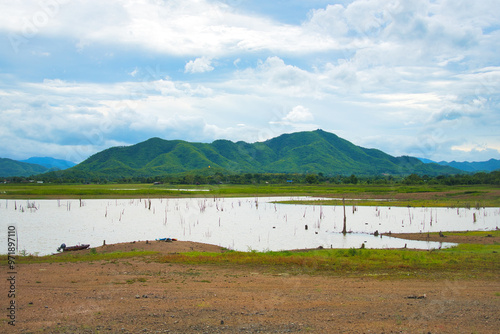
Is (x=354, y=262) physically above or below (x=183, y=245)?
above

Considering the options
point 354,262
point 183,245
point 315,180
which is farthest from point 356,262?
point 315,180

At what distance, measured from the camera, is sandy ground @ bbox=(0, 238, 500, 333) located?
806 centimetres


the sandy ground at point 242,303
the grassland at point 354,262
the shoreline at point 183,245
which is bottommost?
the shoreline at point 183,245

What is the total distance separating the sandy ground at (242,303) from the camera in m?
8.06

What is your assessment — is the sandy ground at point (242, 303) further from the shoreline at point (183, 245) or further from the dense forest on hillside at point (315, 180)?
the dense forest on hillside at point (315, 180)

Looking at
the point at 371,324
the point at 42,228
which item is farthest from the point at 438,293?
the point at 42,228

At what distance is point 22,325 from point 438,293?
10.6 m

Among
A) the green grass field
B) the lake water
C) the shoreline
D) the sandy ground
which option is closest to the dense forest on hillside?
the lake water

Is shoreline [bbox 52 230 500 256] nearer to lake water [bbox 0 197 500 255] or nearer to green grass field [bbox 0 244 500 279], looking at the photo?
lake water [bbox 0 197 500 255]

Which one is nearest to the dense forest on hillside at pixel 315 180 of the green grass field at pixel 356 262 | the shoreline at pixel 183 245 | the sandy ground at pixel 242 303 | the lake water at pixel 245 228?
the lake water at pixel 245 228

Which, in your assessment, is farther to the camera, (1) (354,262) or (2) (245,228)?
(2) (245,228)

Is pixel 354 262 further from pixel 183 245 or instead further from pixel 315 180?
pixel 315 180

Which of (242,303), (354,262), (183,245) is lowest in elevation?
(183,245)

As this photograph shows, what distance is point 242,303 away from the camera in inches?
384
